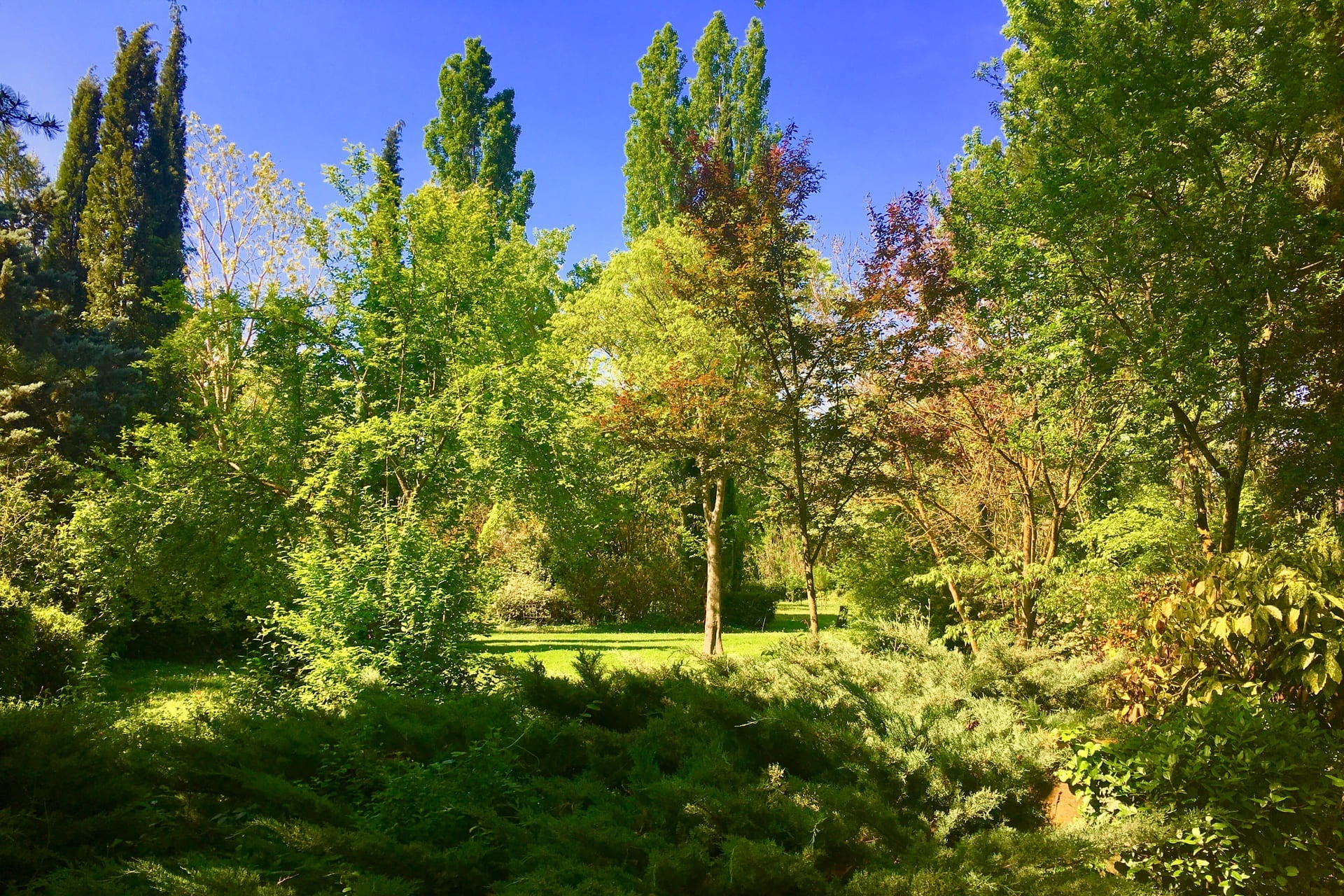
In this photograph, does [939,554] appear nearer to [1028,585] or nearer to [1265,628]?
[1028,585]

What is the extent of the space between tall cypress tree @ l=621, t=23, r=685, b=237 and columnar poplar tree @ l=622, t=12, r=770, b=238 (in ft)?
0.05

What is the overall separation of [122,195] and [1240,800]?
2420 cm

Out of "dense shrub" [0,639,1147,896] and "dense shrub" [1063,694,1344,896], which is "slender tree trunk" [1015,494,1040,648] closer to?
"dense shrub" [0,639,1147,896]

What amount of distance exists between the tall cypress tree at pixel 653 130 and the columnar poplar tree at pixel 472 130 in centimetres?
522

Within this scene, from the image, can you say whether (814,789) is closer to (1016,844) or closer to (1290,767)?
(1016,844)

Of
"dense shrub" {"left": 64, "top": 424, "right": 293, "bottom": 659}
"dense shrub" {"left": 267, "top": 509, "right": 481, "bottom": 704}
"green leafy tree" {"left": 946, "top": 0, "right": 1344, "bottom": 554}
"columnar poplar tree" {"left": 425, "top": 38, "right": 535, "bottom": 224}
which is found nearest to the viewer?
"green leafy tree" {"left": 946, "top": 0, "right": 1344, "bottom": 554}

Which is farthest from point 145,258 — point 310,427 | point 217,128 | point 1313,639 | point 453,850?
point 1313,639

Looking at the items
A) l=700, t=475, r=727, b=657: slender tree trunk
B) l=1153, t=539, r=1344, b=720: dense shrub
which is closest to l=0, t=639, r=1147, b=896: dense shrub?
l=1153, t=539, r=1344, b=720: dense shrub

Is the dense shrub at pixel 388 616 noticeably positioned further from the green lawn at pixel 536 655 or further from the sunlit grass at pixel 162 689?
the sunlit grass at pixel 162 689

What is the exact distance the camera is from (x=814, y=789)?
296 centimetres

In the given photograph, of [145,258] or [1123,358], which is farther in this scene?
[145,258]

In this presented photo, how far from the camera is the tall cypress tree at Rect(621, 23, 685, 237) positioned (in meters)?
17.7

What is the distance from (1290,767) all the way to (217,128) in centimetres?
2071

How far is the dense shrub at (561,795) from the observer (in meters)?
2.46
